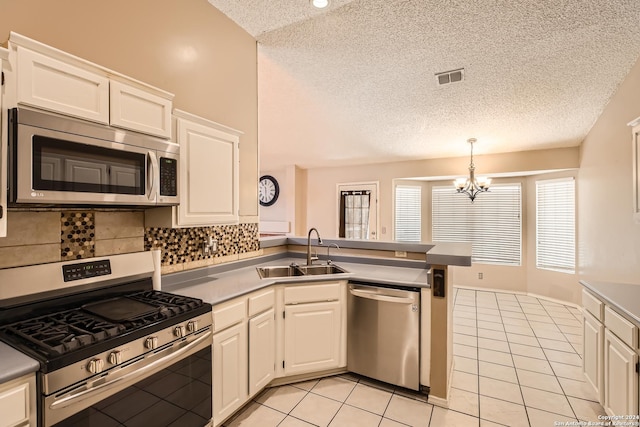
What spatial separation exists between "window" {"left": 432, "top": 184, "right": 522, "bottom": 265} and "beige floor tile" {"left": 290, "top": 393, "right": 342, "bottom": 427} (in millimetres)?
4583

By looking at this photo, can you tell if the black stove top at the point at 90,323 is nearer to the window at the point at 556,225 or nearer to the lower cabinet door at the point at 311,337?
the lower cabinet door at the point at 311,337

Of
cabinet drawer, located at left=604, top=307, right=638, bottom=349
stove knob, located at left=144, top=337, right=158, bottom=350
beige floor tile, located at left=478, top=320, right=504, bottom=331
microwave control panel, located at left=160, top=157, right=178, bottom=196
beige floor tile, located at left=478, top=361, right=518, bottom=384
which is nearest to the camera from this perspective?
stove knob, located at left=144, top=337, right=158, bottom=350

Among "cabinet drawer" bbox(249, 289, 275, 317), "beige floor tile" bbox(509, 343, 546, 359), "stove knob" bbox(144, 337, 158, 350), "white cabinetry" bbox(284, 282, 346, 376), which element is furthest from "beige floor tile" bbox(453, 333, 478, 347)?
"stove knob" bbox(144, 337, 158, 350)

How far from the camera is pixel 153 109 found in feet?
5.77

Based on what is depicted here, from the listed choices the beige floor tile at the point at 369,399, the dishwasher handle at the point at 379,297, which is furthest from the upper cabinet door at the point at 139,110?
the beige floor tile at the point at 369,399

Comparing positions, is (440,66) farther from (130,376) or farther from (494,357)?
(130,376)

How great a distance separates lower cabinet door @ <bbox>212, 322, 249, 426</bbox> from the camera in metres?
1.82

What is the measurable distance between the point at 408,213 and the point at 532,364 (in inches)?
140

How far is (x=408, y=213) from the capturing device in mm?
6105

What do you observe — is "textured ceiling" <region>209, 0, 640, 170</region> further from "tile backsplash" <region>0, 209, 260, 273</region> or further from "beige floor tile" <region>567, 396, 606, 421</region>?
"beige floor tile" <region>567, 396, 606, 421</region>

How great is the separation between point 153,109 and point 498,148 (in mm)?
4893

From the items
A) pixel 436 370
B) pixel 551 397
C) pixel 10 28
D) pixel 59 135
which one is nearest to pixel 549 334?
pixel 551 397

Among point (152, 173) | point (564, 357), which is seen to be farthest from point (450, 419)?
point (152, 173)

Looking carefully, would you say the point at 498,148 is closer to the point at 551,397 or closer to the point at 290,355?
the point at 551,397
